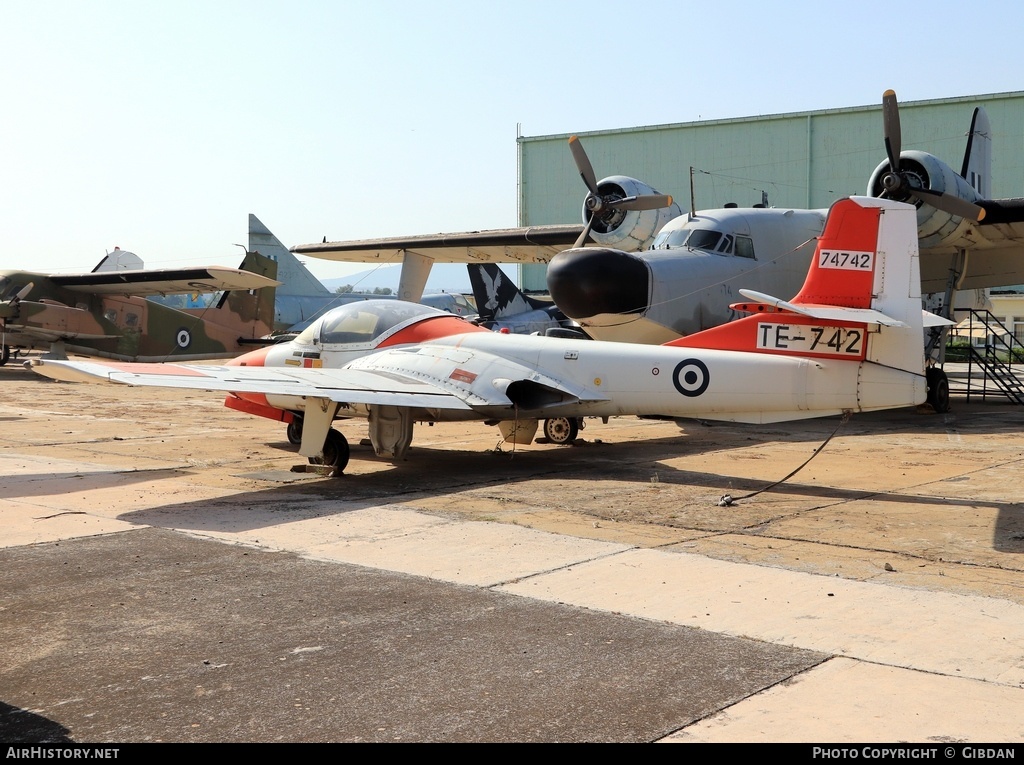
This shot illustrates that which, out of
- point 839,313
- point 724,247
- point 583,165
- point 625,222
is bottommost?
point 839,313

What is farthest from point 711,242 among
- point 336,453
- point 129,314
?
point 129,314

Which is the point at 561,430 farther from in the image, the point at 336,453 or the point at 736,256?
the point at 736,256

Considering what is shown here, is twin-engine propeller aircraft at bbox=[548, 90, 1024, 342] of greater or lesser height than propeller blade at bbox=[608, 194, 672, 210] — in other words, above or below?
below

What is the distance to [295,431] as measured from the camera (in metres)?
14.4

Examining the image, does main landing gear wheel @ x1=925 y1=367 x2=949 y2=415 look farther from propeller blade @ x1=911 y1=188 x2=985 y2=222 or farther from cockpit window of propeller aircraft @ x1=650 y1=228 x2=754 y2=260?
cockpit window of propeller aircraft @ x1=650 y1=228 x2=754 y2=260

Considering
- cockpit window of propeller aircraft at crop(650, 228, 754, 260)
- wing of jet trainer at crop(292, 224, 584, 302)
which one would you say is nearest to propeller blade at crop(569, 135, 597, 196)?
wing of jet trainer at crop(292, 224, 584, 302)

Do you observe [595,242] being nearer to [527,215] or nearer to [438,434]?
[438,434]

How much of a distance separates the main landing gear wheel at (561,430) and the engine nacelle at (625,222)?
8.70m

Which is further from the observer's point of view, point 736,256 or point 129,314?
point 129,314

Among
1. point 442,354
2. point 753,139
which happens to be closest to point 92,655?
point 442,354

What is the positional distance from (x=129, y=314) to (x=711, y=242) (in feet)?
73.0

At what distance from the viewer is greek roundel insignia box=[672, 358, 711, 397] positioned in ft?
37.3

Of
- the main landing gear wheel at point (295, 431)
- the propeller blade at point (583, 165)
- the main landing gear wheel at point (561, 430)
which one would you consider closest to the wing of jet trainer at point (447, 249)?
the propeller blade at point (583, 165)

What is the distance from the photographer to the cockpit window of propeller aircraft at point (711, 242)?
18625mm
